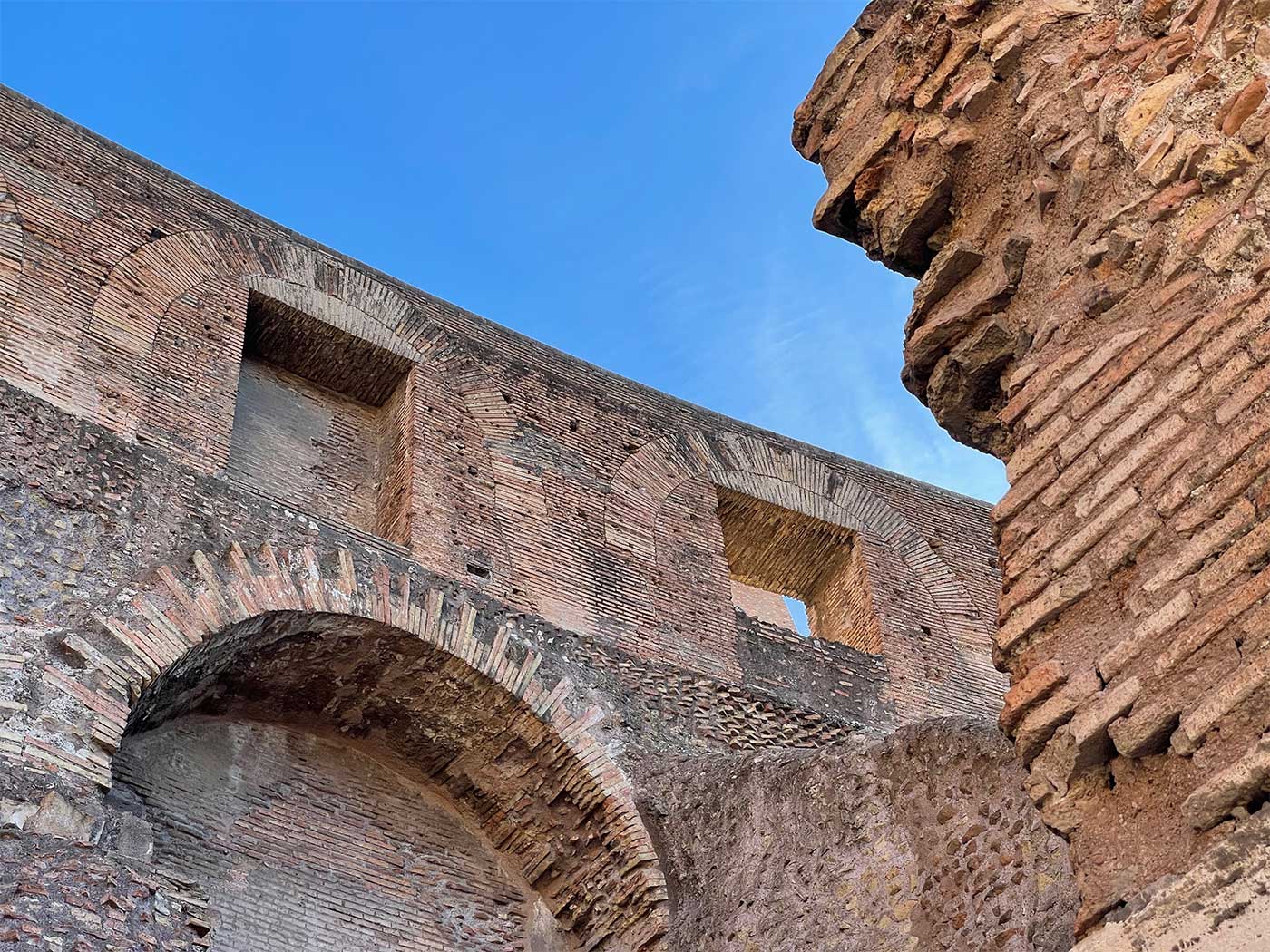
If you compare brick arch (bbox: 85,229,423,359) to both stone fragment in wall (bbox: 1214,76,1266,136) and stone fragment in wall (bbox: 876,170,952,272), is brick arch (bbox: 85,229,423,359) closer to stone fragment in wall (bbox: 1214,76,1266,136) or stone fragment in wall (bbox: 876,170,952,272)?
stone fragment in wall (bbox: 876,170,952,272)

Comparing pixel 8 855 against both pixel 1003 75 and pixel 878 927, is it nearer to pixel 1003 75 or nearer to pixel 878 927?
pixel 878 927

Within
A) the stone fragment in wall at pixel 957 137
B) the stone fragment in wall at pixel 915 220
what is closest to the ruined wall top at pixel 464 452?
the stone fragment in wall at pixel 915 220

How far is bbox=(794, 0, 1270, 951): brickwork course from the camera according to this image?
7.70ft

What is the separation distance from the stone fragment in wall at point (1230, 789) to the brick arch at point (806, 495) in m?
6.65

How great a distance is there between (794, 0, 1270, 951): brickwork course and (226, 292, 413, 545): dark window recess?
4.59 meters

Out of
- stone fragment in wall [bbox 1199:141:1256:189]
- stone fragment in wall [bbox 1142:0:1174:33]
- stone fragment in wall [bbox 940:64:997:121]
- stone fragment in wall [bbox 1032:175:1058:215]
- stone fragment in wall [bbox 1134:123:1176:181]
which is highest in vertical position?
stone fragment in wall [bbox 940:64:997:121]

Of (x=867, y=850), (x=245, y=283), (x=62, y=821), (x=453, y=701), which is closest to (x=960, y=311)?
(x=867, y=850)

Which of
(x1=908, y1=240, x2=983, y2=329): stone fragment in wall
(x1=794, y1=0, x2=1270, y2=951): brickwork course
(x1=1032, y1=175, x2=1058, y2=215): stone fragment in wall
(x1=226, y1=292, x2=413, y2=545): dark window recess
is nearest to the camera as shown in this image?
(x1=794, y1=0, x2=1270, y2=951): brickwork course

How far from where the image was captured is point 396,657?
6691 mm

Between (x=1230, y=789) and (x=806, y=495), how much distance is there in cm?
788

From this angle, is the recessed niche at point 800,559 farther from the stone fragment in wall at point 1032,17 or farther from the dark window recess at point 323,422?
the stone fragment in wall at point 1032,17

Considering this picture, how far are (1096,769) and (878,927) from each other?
3078mm

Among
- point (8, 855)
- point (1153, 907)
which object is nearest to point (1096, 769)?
point (1153, 907)

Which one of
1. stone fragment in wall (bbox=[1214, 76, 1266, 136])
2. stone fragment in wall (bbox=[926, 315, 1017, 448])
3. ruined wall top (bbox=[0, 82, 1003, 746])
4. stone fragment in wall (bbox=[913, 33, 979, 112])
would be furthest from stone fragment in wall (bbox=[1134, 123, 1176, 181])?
ruined wall top (bbox=[0, 82, 1003, 746])
